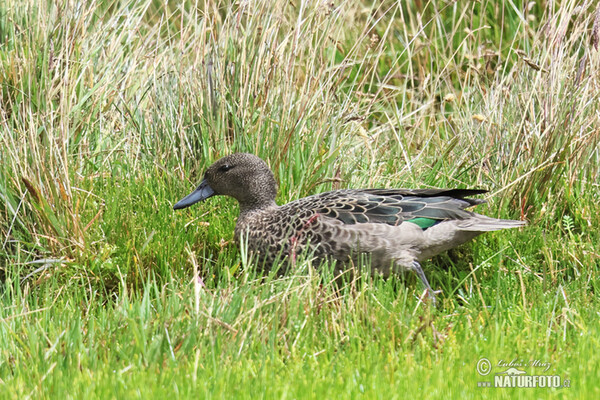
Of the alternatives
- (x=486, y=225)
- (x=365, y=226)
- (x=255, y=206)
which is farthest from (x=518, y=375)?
(x=255, y=206)

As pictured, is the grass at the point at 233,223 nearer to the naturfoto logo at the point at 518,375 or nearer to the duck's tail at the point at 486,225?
the naturfoto logo at the point at 518,375

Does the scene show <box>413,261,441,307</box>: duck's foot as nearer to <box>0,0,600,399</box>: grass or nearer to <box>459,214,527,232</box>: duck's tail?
<box>0,0,600,399</box>: grass

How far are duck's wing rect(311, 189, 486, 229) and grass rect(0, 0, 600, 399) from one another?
0.95ft

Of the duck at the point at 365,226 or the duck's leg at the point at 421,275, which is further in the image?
the duck at the point at 365,226

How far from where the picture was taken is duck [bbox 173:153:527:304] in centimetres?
417

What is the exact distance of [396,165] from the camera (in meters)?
5.36

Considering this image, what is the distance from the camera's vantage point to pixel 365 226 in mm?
4199

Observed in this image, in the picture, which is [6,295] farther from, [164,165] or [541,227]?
[541,227]

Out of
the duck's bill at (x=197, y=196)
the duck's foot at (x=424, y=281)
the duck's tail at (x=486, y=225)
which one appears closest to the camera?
the duck's foot at (x=424, y=281)

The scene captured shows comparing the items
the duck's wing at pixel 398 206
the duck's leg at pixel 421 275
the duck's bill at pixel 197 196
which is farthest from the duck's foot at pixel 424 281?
the duck's bill at pixel 197 196

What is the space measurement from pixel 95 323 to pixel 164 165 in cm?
159

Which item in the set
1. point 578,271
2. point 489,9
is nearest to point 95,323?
point 578,271

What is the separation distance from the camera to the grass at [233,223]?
10.2 feet

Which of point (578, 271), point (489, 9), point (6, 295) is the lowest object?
→ point (578, 271)
